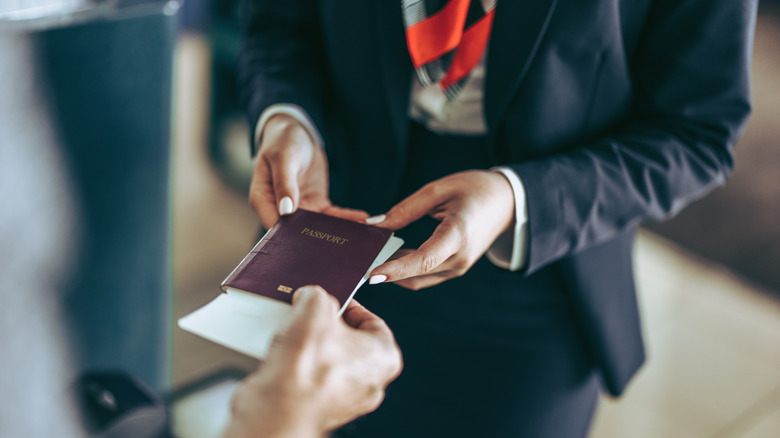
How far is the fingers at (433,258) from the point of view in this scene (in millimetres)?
467

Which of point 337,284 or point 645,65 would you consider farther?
point 645,65

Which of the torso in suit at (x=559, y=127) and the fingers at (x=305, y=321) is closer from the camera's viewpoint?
the fingers at (x=305, y=321)

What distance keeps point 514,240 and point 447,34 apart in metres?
0.22

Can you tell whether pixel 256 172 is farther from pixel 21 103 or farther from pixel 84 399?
pixel 84 399

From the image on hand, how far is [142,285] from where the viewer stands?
1054 mm

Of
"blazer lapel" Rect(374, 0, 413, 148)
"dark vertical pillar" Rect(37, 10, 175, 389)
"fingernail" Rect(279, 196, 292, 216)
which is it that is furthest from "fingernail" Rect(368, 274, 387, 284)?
Result: "dark vertical pillar" Rect(37, 10, 175, 389)

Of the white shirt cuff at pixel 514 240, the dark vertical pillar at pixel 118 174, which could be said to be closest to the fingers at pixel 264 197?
the white shirt cuff at pixel 514 240

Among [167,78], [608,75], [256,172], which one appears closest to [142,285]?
[167,78]

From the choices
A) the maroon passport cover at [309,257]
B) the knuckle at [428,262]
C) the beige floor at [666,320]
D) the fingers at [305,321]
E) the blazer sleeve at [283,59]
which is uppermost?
the blazer sleeve at [283,59]

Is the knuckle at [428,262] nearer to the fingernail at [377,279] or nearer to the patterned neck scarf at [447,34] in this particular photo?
the fingernail at [377,279]

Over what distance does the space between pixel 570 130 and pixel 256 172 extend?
14.0 inches

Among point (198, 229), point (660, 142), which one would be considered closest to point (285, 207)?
point (660, 142)

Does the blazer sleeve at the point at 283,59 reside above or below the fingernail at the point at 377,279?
above

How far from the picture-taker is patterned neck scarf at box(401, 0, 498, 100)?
572 mm
